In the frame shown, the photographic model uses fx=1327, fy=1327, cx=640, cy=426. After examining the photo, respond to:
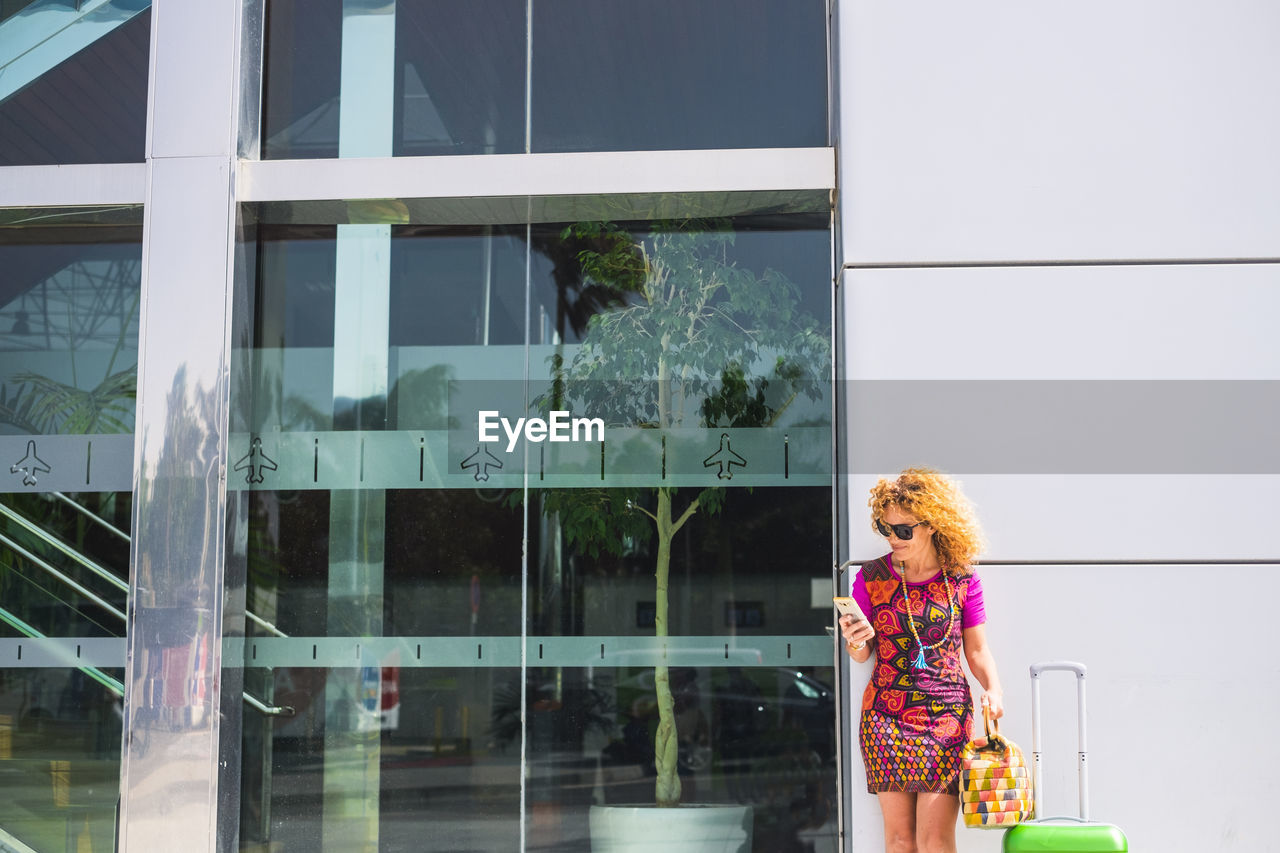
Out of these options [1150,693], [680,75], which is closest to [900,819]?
[1150,693]

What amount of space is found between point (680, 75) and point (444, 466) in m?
2.10

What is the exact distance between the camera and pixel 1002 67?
18.5ft

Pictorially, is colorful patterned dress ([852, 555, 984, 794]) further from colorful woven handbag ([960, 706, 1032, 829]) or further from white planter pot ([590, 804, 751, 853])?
white planter pot ([590, 804, 751, 853])

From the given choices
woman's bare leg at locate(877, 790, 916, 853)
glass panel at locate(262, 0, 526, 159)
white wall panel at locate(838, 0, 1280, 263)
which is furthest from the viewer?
glass panel at locate(262, 0, 526, 159)

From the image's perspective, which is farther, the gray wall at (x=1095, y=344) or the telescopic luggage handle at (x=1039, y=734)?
the gray wall at (x=1095, y=344)

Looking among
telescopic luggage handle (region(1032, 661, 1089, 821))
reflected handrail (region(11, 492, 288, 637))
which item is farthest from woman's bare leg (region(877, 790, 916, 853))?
reflected handrail (region(11, 492, 288, 637))

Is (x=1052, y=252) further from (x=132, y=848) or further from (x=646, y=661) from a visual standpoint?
(x=132, y=848)

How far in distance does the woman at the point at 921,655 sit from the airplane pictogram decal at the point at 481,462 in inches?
73.0

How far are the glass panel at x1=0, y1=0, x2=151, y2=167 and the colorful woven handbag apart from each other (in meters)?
4.72

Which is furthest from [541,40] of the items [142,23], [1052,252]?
[1052,252]

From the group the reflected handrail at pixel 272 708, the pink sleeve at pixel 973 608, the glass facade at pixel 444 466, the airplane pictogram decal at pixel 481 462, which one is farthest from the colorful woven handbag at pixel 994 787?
the reflected handrail at pixel 272 708

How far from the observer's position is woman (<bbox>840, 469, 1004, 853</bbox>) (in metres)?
4.77

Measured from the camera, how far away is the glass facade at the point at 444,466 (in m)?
5.81

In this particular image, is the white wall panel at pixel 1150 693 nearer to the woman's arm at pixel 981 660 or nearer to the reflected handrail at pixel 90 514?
the woman's arm at pixel 981 660
